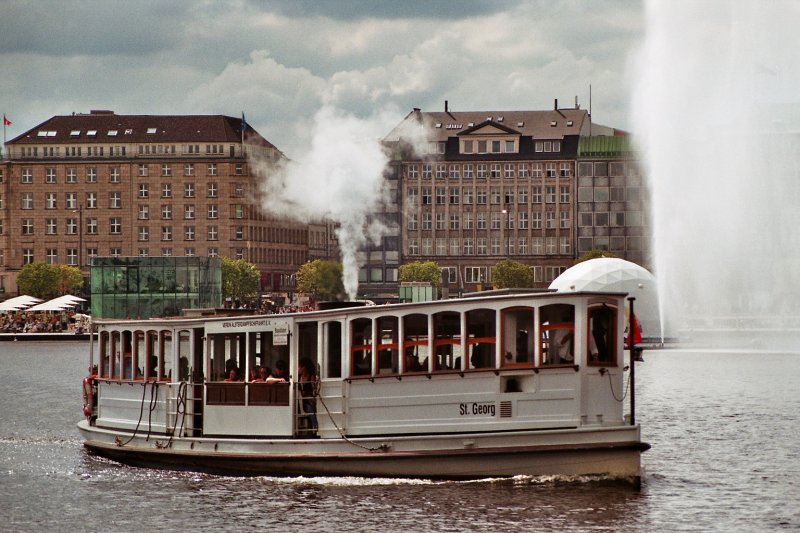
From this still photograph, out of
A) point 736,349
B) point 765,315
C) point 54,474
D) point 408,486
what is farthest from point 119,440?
point 765,315

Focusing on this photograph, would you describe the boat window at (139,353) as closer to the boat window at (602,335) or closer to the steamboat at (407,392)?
the steamboat at (407,392)

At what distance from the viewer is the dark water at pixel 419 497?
34719 mm

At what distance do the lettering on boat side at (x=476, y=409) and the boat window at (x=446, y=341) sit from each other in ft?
3.25

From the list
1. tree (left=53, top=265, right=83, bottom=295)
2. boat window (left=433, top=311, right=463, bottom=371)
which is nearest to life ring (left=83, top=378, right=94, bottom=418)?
boat window (left=433, top=311, right=463, bottom=371)

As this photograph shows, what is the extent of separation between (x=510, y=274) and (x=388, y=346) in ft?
506

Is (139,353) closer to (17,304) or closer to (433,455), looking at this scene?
(433,455)

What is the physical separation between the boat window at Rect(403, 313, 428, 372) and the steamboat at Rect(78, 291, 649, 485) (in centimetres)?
3

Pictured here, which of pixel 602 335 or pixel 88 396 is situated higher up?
pixel 602 335

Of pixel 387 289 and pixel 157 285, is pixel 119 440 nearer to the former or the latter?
pixel 157 285

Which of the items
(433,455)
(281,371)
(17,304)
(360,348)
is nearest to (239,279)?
(17,304)

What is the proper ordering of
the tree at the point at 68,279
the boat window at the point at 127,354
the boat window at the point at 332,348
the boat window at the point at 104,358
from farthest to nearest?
the tree at the point at 68,279
the boat window at the point at 104,358
the boat window at the point at 127,354
the boat window at the point at 332,348

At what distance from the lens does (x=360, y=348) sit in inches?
1491

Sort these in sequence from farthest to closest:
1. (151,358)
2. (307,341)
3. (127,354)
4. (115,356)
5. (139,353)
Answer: (115,356) < (127,354) < (139,353) < (151,358) < (307,341)

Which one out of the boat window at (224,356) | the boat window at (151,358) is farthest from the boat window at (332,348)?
the boat window at (151,358)
